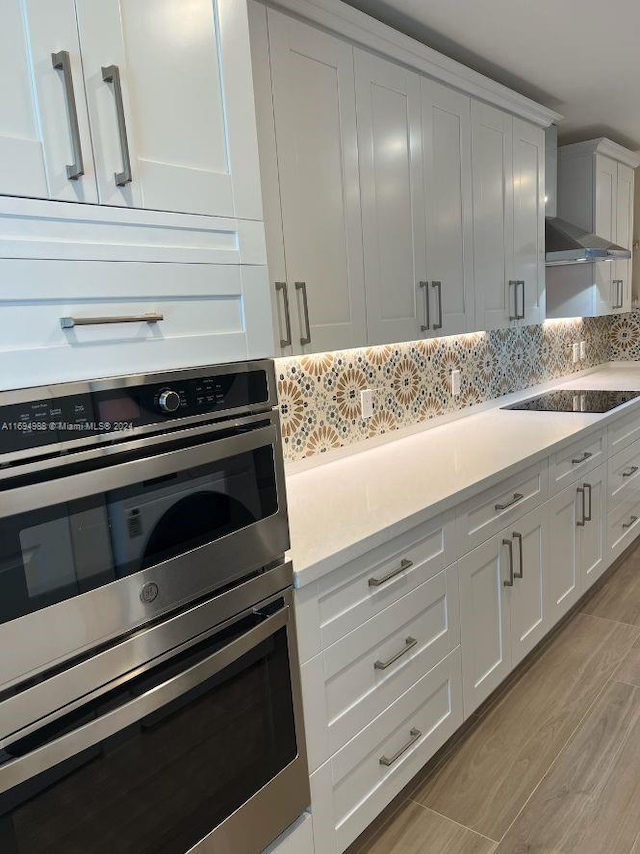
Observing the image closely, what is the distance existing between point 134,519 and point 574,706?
198 centimetres

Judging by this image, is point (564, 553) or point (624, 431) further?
point (624, 431)

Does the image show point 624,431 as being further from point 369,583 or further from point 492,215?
point 369,583

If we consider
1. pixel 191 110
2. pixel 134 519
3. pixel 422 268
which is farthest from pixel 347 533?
pixel 422 268

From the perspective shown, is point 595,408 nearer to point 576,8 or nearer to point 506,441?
point 506,441

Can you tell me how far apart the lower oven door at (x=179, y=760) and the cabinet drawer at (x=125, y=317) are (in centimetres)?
55

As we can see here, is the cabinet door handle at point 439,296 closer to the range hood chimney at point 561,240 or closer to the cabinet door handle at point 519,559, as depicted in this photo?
the cabinet door handle at point 519,559

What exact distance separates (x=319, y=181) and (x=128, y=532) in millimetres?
1286

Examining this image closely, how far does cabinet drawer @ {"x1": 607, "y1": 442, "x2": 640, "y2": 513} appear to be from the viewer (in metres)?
3.28

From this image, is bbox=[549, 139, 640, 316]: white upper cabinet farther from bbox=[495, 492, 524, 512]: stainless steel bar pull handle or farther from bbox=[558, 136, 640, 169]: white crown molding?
bbox=[495, 492, 524, 512]: stainless steel bar pull handle

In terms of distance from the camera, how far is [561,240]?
336 centimetres

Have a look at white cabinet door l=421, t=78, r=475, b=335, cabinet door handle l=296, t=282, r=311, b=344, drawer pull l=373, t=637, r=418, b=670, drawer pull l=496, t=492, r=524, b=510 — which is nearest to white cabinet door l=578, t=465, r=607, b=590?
drawer pull l=496, t=492, r=524, b=510

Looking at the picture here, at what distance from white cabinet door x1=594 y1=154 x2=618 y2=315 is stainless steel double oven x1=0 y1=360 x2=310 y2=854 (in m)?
3.23

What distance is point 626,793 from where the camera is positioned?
197 centimetres

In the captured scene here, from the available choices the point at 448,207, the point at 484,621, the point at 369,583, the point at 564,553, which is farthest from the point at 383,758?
the point at 448,207
